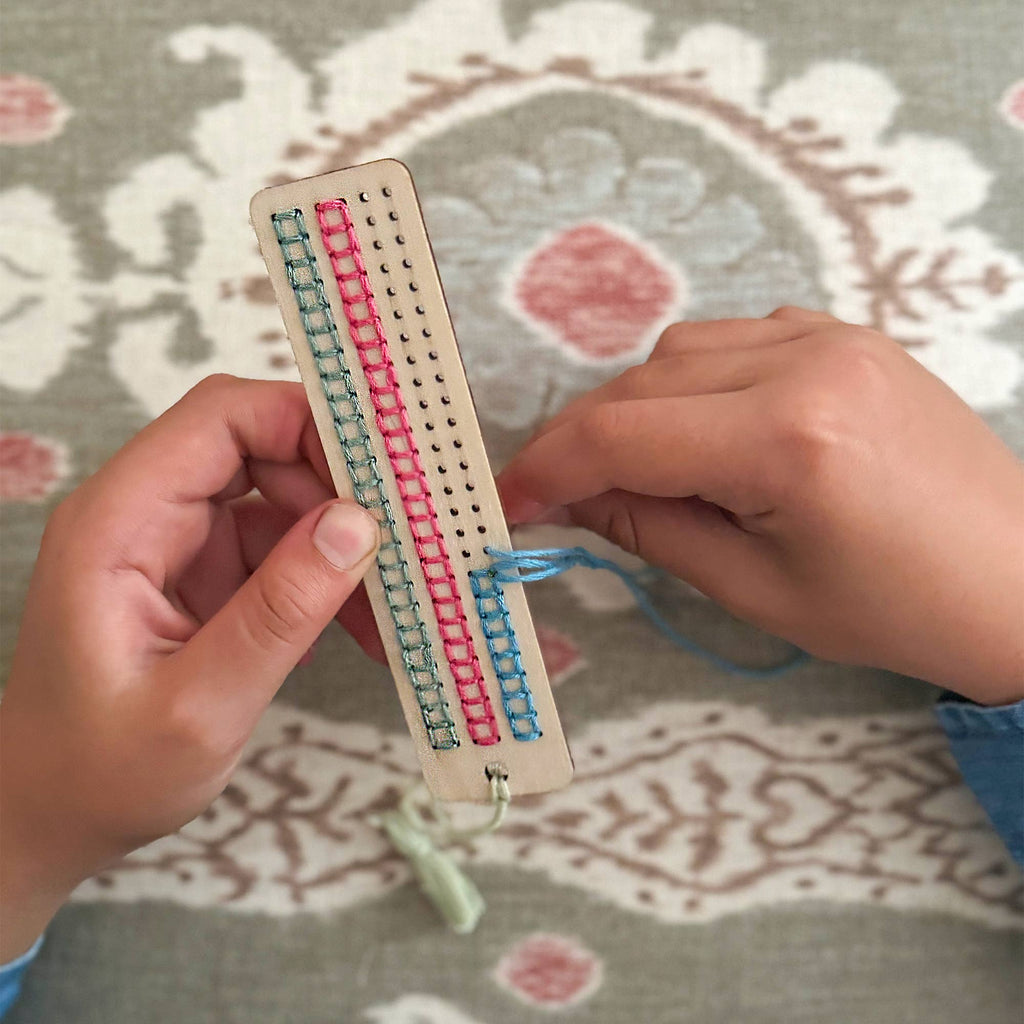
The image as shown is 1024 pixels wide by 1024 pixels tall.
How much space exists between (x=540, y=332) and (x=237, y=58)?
15.3 inches

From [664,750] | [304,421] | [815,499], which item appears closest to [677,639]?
[664,750]

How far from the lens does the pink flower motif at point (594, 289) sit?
2.80ft

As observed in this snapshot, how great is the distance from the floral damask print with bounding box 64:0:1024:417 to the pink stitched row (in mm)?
222

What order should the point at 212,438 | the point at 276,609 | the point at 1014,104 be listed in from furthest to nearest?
the point at 1014,104, the point at 212,438, the point at 276,609

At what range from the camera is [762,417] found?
639mm

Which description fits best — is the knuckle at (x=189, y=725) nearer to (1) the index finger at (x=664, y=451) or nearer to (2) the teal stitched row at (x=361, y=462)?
(2) the teal stitched row at (x=361, y=462)

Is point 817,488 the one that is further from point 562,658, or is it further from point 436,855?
point 436,855

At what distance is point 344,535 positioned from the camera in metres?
0.64

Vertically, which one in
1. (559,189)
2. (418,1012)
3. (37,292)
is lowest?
(418,1012)

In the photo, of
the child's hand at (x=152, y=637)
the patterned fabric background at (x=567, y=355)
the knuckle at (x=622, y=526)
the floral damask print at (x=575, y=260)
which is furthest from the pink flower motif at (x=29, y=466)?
the knuckle at (x=622, y=526)

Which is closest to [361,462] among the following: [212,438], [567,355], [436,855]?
[212,438]

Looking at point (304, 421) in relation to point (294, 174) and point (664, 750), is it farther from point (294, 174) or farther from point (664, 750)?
point (664, 750)

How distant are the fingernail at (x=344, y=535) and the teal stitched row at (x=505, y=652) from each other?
0.08 meters

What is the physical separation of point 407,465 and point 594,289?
0.31 metres
